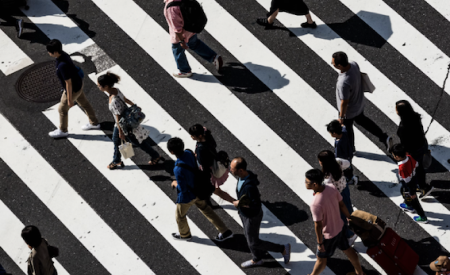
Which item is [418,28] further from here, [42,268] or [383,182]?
[42,268]

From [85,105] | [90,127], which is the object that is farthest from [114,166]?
[85,105]

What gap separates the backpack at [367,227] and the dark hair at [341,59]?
2103 millimetres

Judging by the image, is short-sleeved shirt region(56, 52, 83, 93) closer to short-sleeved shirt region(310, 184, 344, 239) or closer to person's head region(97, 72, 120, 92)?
person's head region(97, 72, 120, 92)

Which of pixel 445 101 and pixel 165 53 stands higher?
pixel 445 101

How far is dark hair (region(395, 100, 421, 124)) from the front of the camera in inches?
316

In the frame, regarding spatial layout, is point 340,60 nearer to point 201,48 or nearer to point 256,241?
point 256,241

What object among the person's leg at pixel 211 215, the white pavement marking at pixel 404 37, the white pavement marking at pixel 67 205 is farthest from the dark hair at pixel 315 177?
the white pavement marking at pixel 404 37

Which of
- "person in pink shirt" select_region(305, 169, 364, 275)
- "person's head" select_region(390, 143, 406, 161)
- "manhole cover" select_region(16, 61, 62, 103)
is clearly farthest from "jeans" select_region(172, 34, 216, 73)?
"person in pink shirt" select_region(305, 169, 364, 275)

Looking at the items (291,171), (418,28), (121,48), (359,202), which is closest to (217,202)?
(291,171)

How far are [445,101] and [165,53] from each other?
4.98 meters

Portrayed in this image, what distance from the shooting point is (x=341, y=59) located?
827 centimetres

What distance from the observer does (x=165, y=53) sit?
35.7 ft

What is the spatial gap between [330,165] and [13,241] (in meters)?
4.97

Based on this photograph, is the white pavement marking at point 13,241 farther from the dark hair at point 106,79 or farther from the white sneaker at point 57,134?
the dark hair at point 106,79
